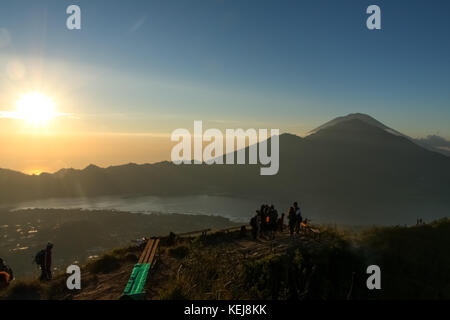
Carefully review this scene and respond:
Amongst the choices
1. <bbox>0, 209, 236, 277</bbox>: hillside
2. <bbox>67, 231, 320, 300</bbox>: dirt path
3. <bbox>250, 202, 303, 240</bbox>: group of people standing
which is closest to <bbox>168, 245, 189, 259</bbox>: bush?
<bbox>67, 231, 320, 300</bbox>: dirt path

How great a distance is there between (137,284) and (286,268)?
5527 mm

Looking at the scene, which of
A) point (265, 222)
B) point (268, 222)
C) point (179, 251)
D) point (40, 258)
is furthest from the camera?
point (268, 222)

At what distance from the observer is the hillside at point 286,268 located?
358 inches

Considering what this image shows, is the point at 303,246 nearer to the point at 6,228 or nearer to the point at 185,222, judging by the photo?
the point at 185,222

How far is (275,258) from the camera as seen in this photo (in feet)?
37.3

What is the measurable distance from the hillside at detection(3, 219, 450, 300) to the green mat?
0.38m

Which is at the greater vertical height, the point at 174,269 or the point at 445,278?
the point at 174,269

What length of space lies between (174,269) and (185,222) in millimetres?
147190

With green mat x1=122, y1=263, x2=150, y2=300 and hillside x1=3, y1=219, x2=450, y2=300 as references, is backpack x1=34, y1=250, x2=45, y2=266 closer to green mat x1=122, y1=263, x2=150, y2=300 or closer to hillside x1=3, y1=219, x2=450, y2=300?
hillside x1=3, y1=219, x2=450, y2=300

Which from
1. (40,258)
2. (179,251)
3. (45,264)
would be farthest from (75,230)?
(179,251)

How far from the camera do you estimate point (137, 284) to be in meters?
9.86

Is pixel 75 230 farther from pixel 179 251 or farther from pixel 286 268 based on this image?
pixel 286 268

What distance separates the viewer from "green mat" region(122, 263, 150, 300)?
28.8 ft

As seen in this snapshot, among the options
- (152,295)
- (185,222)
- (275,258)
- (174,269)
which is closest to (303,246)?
(275,258)
